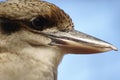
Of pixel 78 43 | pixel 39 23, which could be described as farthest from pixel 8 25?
pixel 78 43

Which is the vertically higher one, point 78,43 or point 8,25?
point 8,25

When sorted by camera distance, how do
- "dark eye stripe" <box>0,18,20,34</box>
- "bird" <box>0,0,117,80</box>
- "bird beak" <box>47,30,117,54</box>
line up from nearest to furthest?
"bird" <box>0,0,117,80</box> < "dark eye stripe" <box>0,18,20,34</box> < "bird beak" <box>47,30,117,54</box>

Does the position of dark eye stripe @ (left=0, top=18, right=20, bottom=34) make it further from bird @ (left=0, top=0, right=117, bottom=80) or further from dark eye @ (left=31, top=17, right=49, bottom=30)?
dark eye @ (left=31, top=17, right=49, bottom=30)

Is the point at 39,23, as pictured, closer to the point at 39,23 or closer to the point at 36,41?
the point at 39,23

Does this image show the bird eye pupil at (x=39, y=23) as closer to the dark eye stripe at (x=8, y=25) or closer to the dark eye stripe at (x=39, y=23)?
the dark eye stripe at (x=39, y=23)

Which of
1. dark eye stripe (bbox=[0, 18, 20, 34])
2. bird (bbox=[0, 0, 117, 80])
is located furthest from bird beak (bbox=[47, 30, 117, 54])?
dark eye stripe (bbox=[0, 18, 20, 34])

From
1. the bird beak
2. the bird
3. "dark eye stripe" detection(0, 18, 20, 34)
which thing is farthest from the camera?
the bird beak

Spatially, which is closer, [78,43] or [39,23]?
[39,23]
